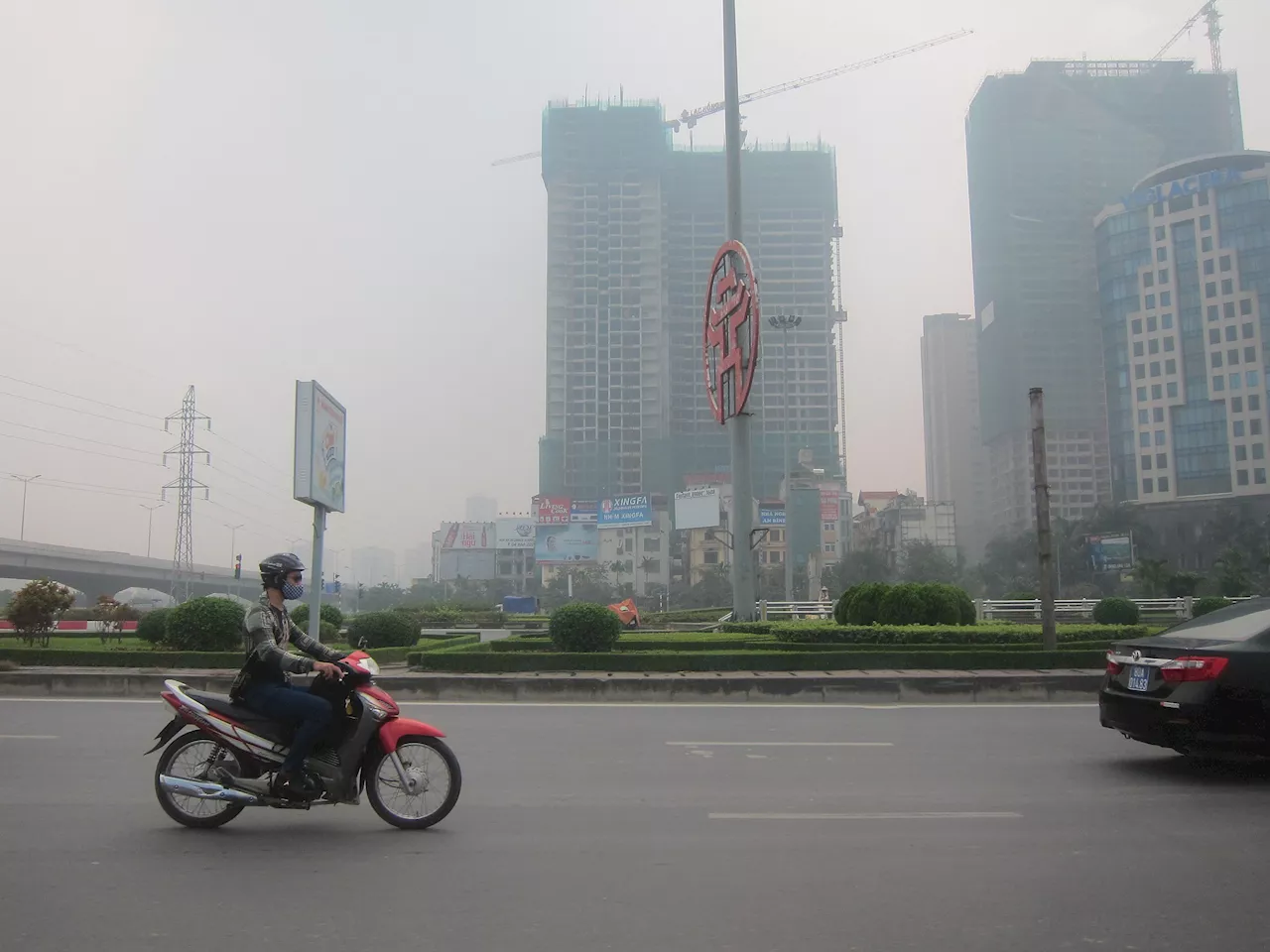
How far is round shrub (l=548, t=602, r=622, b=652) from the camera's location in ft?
54.7

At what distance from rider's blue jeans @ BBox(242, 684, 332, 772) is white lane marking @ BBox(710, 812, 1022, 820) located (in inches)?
94.4

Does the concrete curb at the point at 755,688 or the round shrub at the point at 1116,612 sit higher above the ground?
the round shrub at the point at 1116,612

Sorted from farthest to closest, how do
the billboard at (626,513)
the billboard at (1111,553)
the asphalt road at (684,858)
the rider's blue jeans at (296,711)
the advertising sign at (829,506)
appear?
the advertising sign at (829,506)
the billboard at (626,513)
the billboard at (1111,553)
the rider's blue jeans at (296,711)
the asphalt road at (684,858)

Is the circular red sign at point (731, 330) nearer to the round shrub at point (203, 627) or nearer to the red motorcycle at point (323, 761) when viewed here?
the round shrub at point (203, 627)

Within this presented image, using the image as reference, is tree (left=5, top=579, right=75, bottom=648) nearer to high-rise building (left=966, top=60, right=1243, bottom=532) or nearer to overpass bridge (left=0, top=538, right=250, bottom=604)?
overpass bridge (left=0, top=538, right=250, bottom=604)

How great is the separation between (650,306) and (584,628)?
357 feet

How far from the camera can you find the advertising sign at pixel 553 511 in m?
98.6

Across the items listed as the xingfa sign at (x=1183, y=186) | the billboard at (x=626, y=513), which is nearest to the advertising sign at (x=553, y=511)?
the billboard at (x=626, y=513)

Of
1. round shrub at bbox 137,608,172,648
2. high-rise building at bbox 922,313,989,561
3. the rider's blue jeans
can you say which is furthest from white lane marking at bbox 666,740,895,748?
high-rise building at bbox 922,313,989,561

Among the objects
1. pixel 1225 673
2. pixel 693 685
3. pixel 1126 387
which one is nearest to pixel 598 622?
pixel 693 685

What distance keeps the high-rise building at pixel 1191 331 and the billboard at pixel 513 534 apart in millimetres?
56727

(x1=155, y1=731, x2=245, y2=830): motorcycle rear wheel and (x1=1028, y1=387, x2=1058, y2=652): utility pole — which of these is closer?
(x1=155, y1=731, x2=245, y2=830): motorcycle rear wheel

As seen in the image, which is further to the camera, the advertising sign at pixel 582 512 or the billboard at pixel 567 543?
the advertising sign at pixel 582 512

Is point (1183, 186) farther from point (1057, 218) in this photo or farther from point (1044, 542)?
point (1044, 542)
